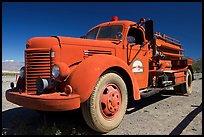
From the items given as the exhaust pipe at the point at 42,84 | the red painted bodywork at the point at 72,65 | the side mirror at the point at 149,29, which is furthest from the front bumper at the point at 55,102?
the side mirror at the point at 149,29

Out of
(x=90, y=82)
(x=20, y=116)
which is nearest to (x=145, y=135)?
(x=90, y=82)

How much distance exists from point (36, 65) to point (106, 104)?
4.84 ft

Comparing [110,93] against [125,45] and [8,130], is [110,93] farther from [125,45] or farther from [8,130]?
[8,130]

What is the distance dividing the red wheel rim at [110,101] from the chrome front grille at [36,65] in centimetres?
107

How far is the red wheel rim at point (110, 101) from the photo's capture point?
3.59 m

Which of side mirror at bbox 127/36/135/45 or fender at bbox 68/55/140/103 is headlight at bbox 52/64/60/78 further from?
side mirror at bbox 127/36/135/45

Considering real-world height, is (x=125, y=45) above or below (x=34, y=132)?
above

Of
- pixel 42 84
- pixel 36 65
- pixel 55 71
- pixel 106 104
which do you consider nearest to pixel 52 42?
pixel 36 65

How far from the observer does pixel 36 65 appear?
12.2ft

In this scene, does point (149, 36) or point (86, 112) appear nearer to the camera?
point (86, 112)

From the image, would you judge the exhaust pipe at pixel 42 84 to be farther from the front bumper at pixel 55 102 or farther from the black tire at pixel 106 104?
the black tire at pixel 106 104

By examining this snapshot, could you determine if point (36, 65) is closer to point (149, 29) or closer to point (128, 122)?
point (128, 122)

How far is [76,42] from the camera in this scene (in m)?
3.97

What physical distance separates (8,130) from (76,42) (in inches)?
82.5
